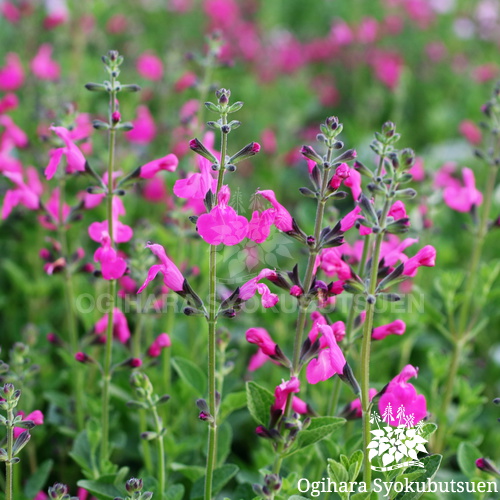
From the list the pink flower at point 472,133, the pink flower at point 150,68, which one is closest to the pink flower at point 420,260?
the pink flower at point 472,133

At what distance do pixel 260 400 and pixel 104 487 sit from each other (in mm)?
623

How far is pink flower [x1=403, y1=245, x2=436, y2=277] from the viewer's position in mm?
1928

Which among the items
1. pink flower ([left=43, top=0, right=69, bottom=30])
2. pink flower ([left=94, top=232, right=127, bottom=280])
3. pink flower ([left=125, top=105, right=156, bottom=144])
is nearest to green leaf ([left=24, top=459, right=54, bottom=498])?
pink flower ([left=94, top=232, right=127, bottom=280])

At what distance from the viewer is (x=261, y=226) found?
179 centimetres

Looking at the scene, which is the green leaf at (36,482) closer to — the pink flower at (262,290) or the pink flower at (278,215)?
the pink flower at (262,290)

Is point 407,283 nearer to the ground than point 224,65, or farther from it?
nearer to the ground

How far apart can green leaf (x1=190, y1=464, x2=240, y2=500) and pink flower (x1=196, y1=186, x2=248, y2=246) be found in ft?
2.81

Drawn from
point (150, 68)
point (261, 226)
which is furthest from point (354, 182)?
point (150, 68)

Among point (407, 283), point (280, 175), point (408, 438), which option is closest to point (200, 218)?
point (408, 438)

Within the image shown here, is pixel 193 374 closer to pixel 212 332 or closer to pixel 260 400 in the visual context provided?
pixel 260 400

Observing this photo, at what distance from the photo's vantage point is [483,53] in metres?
7.80

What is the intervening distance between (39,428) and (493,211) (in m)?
2.48

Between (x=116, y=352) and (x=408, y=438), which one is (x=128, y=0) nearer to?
(x=116, y=352)

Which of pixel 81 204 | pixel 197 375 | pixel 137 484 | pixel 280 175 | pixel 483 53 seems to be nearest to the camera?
pixel 137 484
